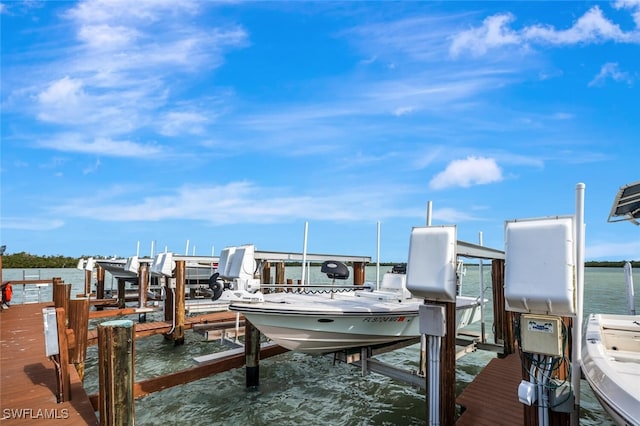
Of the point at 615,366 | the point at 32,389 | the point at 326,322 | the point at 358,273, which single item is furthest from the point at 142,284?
the point at 615,366

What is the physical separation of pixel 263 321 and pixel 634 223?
7.36 metres

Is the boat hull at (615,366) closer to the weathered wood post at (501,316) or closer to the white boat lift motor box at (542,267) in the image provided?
the white boat lift motor box at (542,267)

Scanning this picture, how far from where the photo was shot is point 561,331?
157 inches

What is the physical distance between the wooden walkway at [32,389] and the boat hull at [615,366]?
593 cm

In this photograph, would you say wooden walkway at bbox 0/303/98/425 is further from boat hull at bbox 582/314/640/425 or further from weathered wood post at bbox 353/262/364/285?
weathered wood post at bbox 353/262/364/285

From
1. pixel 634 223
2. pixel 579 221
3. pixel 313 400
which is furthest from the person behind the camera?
pixel 313 400

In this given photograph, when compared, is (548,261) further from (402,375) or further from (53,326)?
(53,326)

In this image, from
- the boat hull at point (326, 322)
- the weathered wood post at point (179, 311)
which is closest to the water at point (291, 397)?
the weathered wood post at point (179, 311)

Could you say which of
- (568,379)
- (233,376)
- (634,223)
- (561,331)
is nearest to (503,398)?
(568,379)

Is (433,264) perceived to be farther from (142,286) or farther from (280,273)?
(142,286)

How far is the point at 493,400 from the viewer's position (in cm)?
642

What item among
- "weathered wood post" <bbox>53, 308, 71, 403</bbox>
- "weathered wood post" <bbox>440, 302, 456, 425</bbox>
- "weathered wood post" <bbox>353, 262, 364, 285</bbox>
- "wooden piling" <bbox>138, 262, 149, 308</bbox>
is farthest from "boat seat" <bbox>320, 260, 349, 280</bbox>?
"wooden piling" <bbox>138, 262, 149, 308</bbox>

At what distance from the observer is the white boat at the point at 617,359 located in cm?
300

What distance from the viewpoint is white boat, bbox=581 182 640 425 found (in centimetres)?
300
